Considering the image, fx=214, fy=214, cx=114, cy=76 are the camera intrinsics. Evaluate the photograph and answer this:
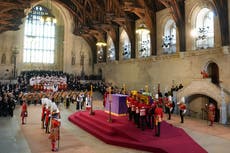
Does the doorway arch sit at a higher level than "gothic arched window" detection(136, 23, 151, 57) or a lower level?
lower

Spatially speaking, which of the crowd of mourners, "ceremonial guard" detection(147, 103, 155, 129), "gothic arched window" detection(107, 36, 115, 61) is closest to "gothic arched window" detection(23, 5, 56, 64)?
the crowd of mourners

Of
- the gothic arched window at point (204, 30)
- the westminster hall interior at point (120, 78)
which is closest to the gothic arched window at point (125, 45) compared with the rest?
the westminster hall interior at point (120, 78)

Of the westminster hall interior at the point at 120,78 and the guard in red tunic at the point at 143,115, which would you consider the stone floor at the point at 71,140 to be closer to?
the westminster hall interior at the point at 120,78

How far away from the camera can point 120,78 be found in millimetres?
27156

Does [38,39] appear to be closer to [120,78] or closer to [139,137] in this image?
[120,78]

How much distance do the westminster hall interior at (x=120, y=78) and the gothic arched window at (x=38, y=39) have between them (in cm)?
15

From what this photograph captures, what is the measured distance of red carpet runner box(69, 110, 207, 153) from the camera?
788 cm

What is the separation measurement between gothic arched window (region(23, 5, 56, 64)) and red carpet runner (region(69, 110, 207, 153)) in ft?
79.3

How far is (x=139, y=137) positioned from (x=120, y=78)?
1841 centimetres


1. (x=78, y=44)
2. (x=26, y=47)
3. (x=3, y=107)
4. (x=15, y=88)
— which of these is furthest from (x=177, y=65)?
(x=26, y=47)

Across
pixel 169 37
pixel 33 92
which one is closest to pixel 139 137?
pixel 169 37

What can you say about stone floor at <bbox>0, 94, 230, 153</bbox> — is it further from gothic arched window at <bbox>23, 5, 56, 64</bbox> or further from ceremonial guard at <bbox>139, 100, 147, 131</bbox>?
gothic arched window at <bbox>23, 5, 56, 64</bbox>

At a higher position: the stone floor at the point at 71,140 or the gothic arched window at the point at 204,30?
the gothic arched window at the point at 204,30

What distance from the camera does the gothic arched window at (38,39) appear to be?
1278 inches
